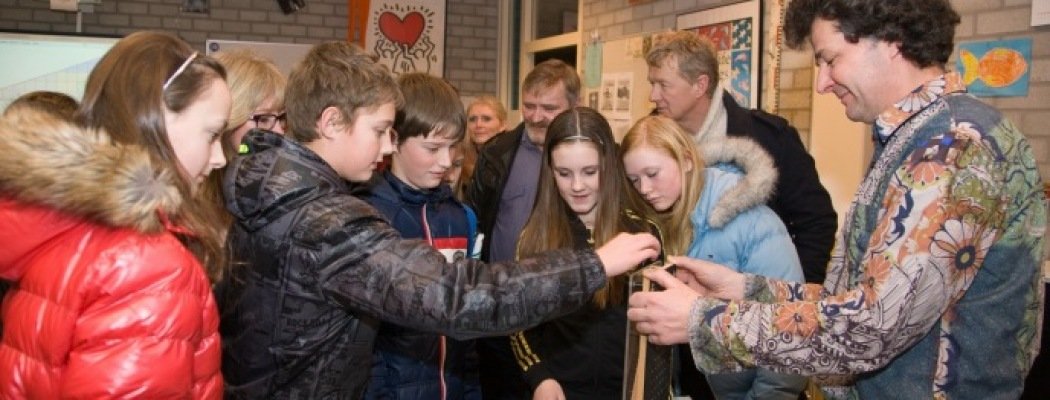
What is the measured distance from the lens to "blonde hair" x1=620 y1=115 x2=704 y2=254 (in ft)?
8.20

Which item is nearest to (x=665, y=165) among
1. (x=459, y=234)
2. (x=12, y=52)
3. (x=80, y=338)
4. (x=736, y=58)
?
(x=459, y=234)

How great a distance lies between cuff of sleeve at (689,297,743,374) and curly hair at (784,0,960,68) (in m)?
0.54

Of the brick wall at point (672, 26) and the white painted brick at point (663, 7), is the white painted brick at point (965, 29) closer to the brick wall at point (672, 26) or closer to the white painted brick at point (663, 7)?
the brick wall at point (672, 26)

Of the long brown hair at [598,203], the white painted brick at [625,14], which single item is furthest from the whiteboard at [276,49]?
the long brown hair at [598,203]

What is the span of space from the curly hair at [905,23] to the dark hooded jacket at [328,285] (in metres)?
0.61

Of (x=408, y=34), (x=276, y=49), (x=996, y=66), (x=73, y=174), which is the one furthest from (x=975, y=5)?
(x=408, y=34)

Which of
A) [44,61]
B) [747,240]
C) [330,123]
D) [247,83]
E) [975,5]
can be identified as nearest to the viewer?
[330,123]

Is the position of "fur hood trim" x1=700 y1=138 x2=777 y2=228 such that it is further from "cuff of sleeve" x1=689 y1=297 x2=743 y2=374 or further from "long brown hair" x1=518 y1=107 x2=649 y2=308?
"cuff of sleeve" x1=689 y1=297 x2=743 y2=374

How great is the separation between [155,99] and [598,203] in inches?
52.7

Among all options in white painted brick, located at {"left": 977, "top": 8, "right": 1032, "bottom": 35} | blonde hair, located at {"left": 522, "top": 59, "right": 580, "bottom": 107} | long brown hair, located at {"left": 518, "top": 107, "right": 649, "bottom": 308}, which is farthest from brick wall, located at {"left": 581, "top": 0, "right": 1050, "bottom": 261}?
blonde hair, located at {"left": 522, "top": 59, "right": 580, "bottom": 107}

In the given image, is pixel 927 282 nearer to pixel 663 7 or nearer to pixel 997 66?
pixel 997 66

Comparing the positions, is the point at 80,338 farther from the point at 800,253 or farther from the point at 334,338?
the point at 800,253

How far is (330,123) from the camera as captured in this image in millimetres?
1803

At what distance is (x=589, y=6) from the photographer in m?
7.02
